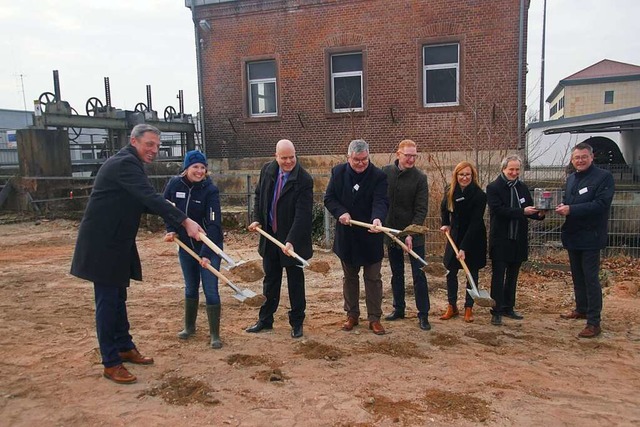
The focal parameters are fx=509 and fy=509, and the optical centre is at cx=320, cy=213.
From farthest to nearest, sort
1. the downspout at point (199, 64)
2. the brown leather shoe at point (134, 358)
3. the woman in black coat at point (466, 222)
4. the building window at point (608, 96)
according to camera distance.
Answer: the building window at point (608, 96) → the downspout at point (199, 64) → the woman in black coat at point (466, 222) → the brown leather shoe at point (134, 358)

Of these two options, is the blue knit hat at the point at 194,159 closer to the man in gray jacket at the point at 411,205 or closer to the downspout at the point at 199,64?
the man in gray jacket at the point at 411,205

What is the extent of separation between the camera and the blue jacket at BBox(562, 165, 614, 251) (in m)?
5.17

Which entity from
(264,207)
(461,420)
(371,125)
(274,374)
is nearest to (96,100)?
(371,125)

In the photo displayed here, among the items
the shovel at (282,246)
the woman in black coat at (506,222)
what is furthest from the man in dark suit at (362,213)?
the woman in black coat at (506,222)

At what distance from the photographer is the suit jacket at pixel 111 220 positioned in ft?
13.0

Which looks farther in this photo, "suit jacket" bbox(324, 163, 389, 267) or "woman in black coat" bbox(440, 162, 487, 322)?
"woman in black coat" bbox(440, 162, 487, 322)

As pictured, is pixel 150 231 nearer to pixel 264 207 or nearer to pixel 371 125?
pixel 371 125

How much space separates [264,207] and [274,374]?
5.76 ft

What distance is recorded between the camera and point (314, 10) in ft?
51.4

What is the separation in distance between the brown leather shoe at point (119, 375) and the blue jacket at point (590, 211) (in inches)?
174

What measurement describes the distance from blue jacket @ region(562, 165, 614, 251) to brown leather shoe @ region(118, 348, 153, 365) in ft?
14.2

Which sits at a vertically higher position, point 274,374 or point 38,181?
point 38,181

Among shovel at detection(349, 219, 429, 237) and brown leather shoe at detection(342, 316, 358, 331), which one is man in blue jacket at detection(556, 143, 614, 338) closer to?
shovel at detection(349, 219, 429, 237)

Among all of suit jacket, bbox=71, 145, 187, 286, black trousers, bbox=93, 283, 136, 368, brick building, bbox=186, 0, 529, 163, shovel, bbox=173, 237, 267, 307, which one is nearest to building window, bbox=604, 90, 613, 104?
brick building, bbox=186, 0, 529, 163
